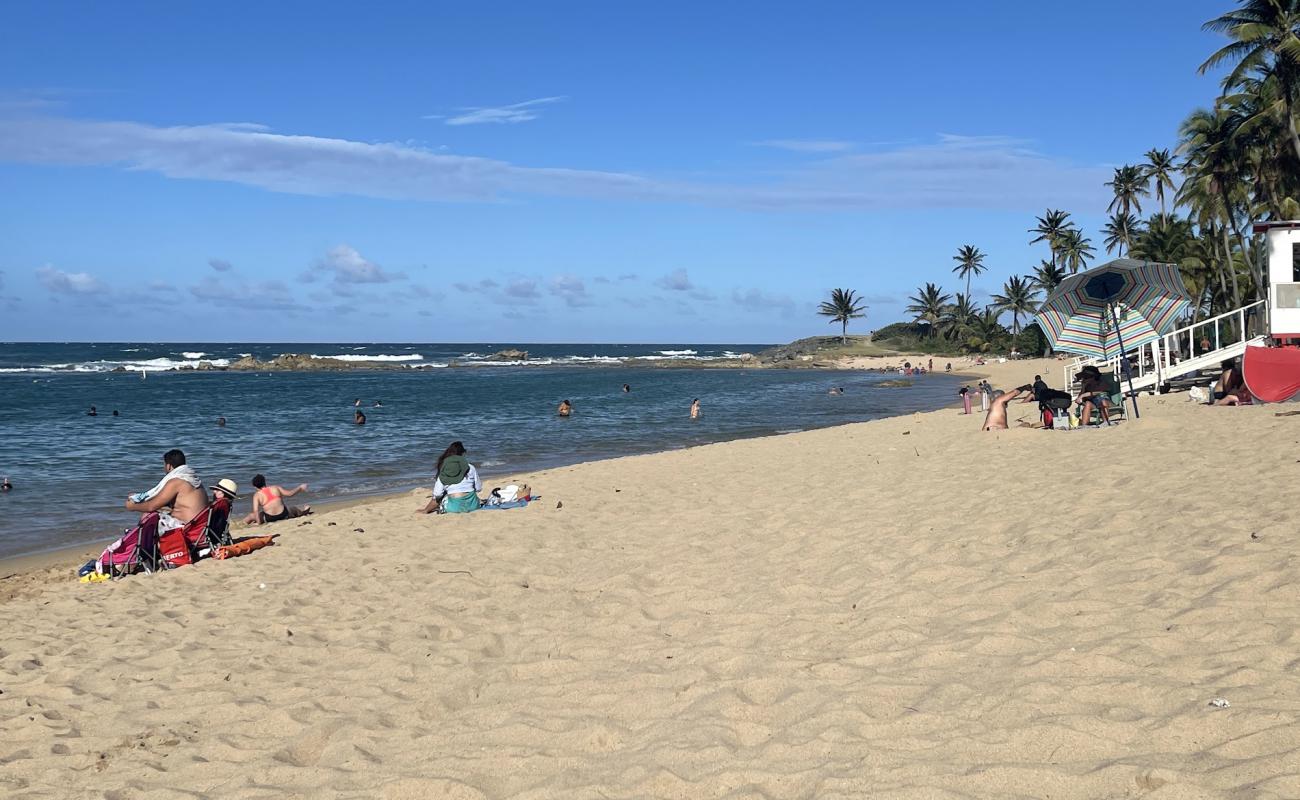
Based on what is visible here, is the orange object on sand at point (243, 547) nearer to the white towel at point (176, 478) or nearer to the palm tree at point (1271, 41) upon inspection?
the white towel at point (176, 478)

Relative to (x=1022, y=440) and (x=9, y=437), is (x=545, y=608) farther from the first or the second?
(x=9, y=437)

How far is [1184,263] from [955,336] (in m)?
45.3

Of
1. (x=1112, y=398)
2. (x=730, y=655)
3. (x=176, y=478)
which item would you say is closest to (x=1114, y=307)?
(x=1112, y=398)

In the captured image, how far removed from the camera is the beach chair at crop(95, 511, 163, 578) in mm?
9219

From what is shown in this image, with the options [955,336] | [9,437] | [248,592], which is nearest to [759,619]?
[248,592]

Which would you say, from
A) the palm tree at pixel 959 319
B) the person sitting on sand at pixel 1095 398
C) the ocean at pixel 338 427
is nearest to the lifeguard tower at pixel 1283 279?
the person sitting on sand at pixel 1095 398

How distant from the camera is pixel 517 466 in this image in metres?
20.1

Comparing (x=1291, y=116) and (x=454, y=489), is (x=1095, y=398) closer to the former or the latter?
(x=454, y=489)

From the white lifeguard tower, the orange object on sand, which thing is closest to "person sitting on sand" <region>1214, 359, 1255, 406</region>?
the white lifeguard tower

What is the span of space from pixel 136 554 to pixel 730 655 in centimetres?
702

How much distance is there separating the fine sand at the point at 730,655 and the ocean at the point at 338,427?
592 centimetres

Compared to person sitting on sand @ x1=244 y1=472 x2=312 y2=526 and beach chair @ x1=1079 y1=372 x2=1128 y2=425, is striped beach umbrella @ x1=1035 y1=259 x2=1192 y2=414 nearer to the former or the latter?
beach chair @ x1=1079 y1=372 x2=1128 y2=425

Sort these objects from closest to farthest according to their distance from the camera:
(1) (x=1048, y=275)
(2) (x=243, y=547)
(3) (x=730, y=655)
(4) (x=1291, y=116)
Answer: (3) (x=730, y=655) < (2) (x=243, y=547) < (4) (x=1291, y=116) < (1) (x=1048, y=275)

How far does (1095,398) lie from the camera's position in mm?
14352
